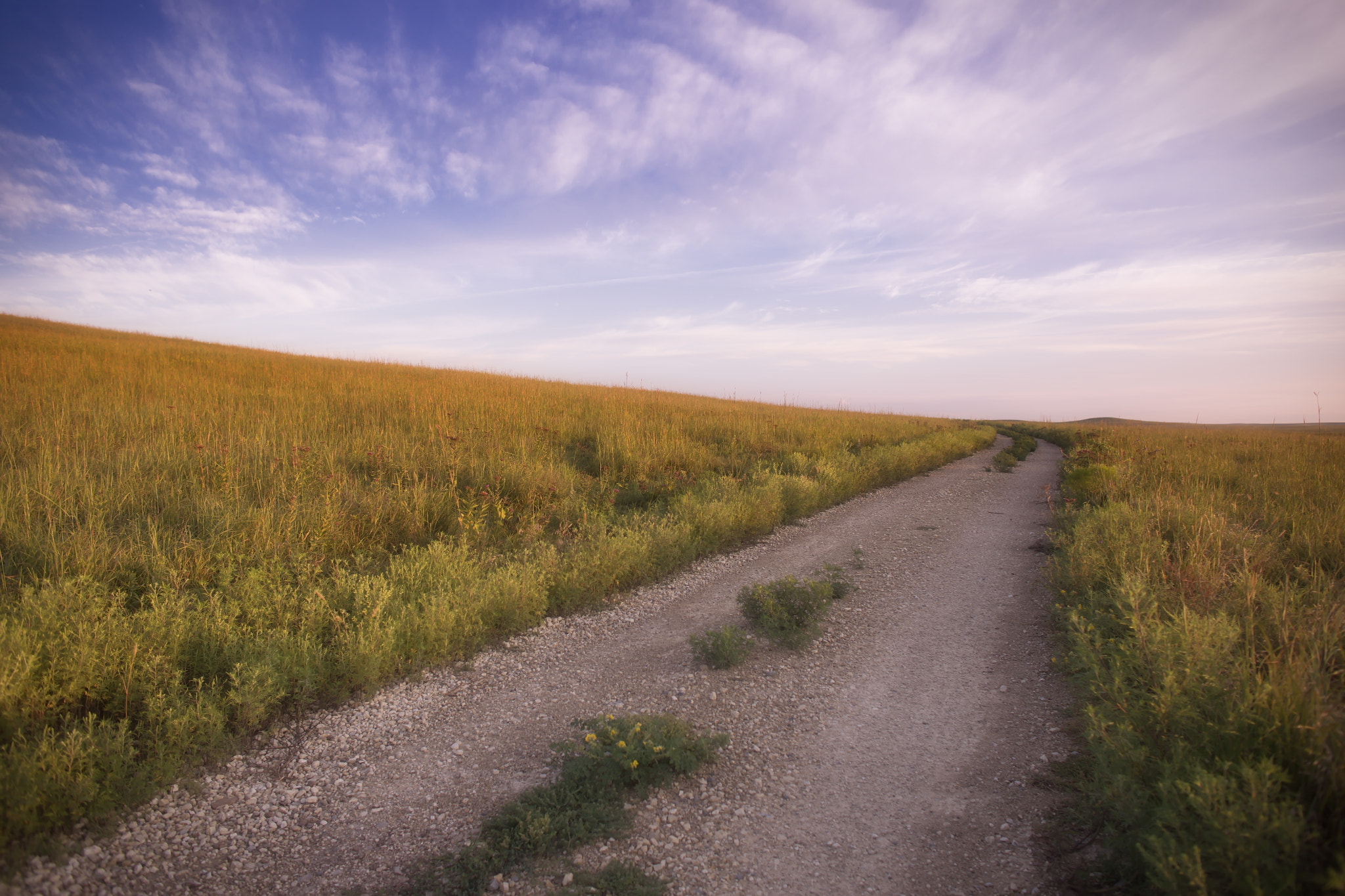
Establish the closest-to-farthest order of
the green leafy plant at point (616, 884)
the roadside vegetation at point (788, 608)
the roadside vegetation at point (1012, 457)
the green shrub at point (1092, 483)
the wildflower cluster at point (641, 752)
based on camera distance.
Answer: the green leafy plant at point (616, 884) → the wildflower cluster at point (641, 752) → the roadside vegetation at point (788, 608) → the green shrub at point (1092, 483) → the roadside vegetation at point (1012, 457)

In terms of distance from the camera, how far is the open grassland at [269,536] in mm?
2748

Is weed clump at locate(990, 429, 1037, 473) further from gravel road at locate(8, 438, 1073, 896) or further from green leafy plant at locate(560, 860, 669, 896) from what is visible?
green leafy plant at locate(560, 860, 669, 896)

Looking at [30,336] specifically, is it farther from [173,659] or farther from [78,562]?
[173,659]

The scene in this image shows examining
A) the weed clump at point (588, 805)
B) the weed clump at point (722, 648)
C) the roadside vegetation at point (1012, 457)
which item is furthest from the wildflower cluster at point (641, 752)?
the roadside vegetation at point (1012, 457)

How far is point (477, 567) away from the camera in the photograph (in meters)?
4.72

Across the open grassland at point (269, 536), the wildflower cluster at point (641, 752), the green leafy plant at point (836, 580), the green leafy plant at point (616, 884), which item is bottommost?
the green leafy plant at point (616, 884)

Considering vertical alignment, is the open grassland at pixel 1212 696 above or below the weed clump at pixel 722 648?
above

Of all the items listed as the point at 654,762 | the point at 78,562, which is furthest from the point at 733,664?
the point at 78,562

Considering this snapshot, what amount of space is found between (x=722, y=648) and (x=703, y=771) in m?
1.09

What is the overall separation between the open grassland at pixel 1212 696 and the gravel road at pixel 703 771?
0.40m

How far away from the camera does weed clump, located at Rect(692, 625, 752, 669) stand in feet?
12.7

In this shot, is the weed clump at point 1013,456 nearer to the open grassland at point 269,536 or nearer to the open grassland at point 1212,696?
the open grassland at point 269,536

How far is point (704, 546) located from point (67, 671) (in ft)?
16.4

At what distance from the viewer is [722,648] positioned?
388cm
